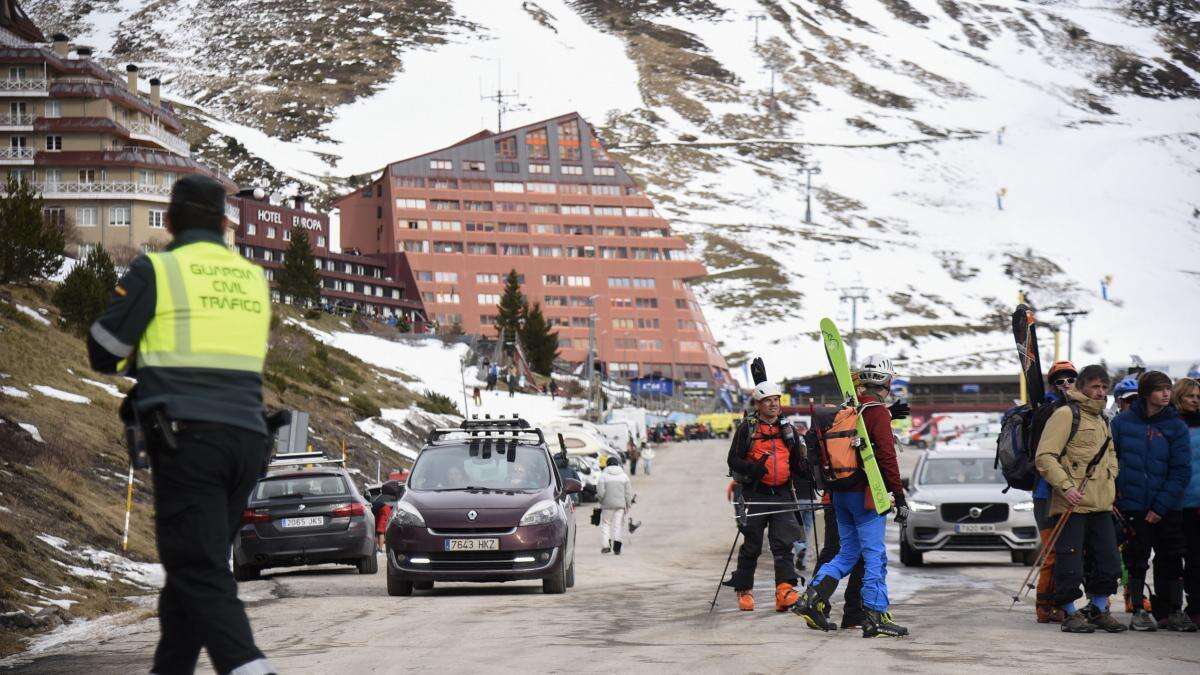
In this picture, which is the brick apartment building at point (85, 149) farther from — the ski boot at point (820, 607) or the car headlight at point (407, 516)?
the ski boot at point (820, 607)

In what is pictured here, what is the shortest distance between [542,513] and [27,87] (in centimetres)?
8114

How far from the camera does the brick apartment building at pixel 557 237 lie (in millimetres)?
187500

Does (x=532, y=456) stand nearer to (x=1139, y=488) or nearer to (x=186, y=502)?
(x=1139, y=488)

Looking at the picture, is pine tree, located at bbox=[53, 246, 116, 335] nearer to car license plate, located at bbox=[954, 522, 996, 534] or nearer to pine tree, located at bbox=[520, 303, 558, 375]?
car license plate, located at bbox=[954, 522, 996, 534]

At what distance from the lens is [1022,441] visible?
43.0ft

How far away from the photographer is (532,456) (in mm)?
18281

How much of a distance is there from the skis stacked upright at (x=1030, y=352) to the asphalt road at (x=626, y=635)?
6.10ft

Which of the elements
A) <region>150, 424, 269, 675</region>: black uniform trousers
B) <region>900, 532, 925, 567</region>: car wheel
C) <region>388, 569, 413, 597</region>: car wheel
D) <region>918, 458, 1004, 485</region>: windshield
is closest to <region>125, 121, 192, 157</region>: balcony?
<region>918, 458, 1004, 485</region>: windshield


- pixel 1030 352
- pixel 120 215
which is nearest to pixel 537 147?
pixel 120 215

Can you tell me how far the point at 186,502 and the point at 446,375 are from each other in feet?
259

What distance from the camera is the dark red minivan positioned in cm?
1672

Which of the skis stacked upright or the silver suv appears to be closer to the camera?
the skis stacked upright

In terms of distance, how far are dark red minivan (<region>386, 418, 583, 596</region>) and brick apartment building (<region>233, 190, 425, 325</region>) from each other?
10706 centimetres

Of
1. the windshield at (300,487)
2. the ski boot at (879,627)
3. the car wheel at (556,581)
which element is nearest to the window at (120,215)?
the windshield at (300,487)
